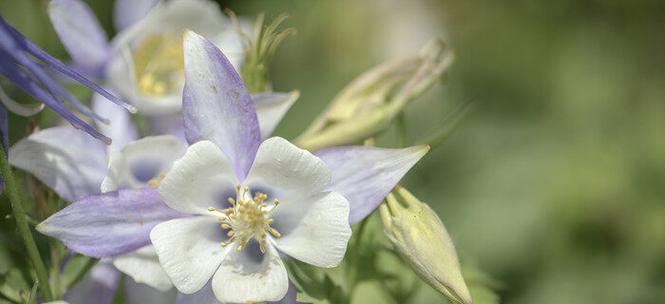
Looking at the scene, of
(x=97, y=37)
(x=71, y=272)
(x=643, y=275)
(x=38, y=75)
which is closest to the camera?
(x=38, y=75)

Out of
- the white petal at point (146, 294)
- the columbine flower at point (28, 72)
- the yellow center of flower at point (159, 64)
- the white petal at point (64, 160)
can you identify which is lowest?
the white petal at point (146, 294)

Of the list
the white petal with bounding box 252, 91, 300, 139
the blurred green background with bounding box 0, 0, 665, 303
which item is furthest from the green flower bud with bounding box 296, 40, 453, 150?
the blurred green background with bounding box 0, 0, 665, 303

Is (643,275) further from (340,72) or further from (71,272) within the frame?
(71,272)

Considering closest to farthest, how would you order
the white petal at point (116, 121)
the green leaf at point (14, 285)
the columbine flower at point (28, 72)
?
the columbine flower at point (28, 72)
the green leaf at point (14, 285)
the white petal at point (116, 121)

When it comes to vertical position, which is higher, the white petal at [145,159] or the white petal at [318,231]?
the white petal at [318,231]

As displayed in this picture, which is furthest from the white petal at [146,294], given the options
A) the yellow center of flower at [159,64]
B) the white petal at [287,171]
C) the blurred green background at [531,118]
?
the blurred green background at [531,118]

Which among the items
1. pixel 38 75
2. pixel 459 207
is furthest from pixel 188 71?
pixel 459 207

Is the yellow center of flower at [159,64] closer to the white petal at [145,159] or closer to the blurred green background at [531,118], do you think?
the white petal at [145,159]
